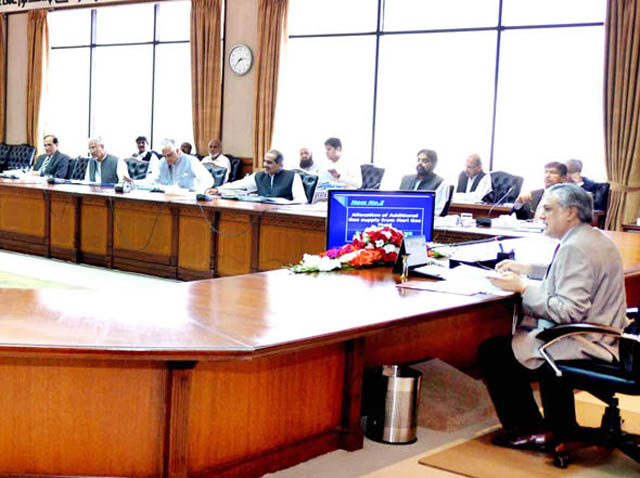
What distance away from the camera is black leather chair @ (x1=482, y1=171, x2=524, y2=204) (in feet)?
29.3

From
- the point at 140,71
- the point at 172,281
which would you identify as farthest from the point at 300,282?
the point at 140,71

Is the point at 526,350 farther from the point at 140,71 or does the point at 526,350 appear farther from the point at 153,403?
the point at 140,71

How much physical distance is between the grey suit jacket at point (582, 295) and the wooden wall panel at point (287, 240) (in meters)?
3.59

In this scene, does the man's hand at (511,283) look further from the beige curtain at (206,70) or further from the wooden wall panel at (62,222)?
the beige curtain at (206,70)

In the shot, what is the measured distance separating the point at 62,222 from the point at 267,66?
12.6 feet

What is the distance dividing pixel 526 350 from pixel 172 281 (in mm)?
4945

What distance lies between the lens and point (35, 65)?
1469 cm

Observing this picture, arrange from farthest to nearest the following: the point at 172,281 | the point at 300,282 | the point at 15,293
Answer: the point at 172,281 < the point at 300,282 < the point at 15,293

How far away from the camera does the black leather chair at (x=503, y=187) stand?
895cm

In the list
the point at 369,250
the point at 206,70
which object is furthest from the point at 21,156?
the point at 369,250

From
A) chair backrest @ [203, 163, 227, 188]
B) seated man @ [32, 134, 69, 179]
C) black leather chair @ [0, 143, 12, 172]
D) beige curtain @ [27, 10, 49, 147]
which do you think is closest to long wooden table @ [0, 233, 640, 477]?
chair backrest @ [203, 163, 227, 188]

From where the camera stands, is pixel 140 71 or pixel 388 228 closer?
pixel 388 228

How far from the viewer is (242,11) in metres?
12.0

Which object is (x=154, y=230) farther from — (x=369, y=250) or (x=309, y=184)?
(x=369, y=250)
